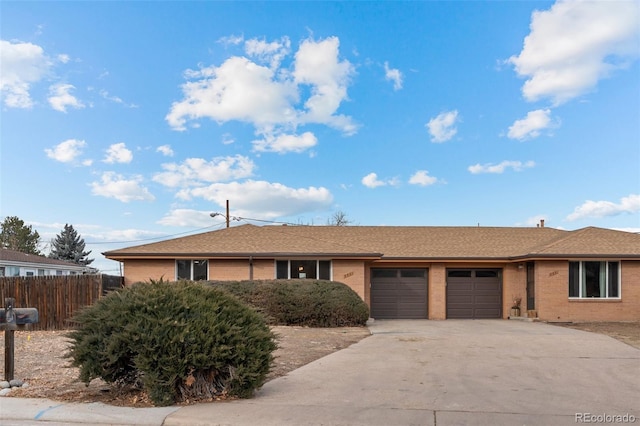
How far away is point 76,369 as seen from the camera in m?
10.2

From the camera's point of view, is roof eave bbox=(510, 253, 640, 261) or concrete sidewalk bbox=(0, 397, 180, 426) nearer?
concrete sidewalk bbox=(0, 397, 180, 426)

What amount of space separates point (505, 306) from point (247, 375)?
18.6m

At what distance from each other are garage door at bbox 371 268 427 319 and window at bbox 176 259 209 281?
6.99 metres

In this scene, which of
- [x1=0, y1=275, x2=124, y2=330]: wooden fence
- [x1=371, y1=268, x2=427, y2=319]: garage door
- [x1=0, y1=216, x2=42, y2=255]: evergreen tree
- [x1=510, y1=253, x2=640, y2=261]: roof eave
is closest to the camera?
[x1=0, y1=275, x2=124, y2=330]: wooden fence

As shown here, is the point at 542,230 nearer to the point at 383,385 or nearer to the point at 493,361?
the point at 493,361

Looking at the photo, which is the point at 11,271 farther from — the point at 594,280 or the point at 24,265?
the point at 594,280

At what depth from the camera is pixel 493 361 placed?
11305mm

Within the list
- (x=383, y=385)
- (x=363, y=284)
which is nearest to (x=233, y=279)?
(x=363, y=284)

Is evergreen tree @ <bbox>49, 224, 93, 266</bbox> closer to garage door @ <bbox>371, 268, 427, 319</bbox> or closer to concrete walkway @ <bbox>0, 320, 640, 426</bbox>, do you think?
garage door @ <bbox>371, 268, 427, 319</bbox>

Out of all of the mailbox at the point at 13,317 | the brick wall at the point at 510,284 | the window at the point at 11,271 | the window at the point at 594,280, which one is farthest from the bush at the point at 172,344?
the window at the point at 11,271

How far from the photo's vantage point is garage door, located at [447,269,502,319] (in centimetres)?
2397

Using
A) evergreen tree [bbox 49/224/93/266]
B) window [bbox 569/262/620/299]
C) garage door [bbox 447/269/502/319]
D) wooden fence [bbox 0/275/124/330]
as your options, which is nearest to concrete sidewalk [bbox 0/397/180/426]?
wooden fence [bbox 0/275/124/330]

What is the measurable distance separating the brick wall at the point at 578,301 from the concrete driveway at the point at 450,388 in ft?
24.0

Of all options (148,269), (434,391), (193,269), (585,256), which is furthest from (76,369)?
(585,256)
